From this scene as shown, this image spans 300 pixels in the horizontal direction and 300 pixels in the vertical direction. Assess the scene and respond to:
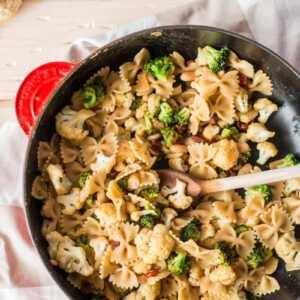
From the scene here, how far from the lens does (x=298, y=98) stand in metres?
2.70

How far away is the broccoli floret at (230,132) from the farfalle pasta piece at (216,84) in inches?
5.4

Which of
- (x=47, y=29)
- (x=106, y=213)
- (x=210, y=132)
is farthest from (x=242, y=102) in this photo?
(x=47, y=29)

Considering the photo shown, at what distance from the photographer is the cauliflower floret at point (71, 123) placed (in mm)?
2539

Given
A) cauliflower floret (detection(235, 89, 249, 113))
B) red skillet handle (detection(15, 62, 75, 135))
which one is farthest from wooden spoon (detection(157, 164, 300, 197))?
red skillet handle (detection(15, 62, 75, 135))

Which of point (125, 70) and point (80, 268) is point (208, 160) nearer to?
point (125, 70)

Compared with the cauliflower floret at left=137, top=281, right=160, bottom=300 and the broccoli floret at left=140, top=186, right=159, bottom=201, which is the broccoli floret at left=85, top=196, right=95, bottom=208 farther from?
the cauliflower floret at left=137, top=281, right=160, bottom=300

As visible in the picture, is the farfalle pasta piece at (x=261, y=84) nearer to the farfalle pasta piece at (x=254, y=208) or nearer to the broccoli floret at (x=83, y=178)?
the farfalle pasta piece at (x=254, y=208)

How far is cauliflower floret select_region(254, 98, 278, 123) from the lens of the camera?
2.70m

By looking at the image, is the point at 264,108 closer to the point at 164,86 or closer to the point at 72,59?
the point at 164,86

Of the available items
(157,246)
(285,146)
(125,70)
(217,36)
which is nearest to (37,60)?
(125,70)

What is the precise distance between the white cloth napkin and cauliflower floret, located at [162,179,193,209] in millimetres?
663

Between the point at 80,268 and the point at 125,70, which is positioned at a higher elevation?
the point at 125,70

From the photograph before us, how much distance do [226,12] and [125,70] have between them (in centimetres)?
61

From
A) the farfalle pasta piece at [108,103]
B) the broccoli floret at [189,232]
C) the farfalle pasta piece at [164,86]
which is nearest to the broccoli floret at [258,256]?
the broccoli floret at [189,232]
